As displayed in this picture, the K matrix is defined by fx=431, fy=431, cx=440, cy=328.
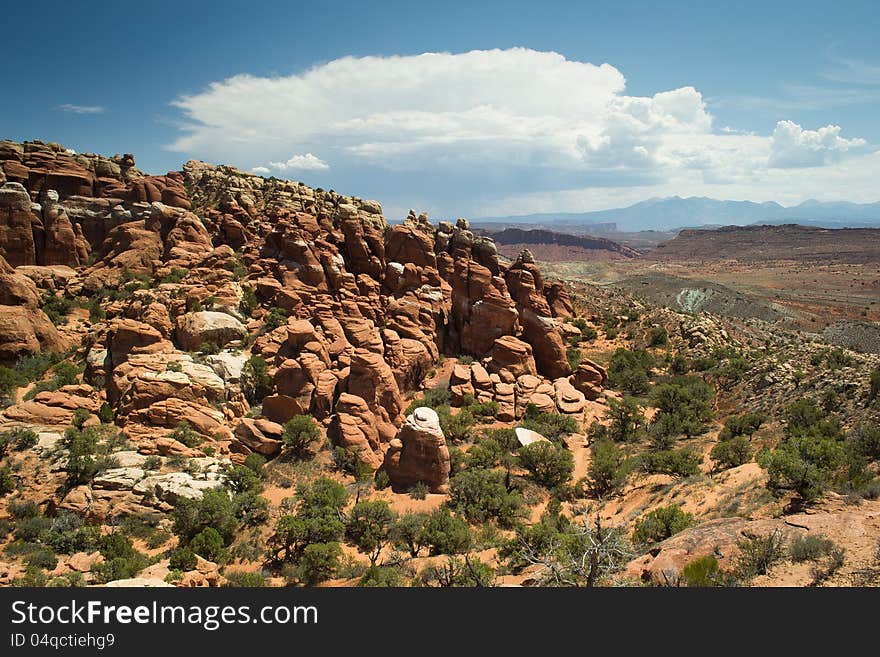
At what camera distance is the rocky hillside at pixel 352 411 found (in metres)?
15.3

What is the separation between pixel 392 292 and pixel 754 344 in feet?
148

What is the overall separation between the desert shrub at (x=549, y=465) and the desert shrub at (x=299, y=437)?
41.1ft

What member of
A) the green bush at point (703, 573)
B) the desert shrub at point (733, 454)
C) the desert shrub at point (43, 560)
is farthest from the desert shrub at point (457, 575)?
the desert shrub at point (733, 454)

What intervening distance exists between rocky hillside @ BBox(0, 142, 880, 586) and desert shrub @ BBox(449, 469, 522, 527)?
0.11 m

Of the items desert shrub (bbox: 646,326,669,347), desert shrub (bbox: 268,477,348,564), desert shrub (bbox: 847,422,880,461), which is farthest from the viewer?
desert shrub (bbox: 646,326,669,347)

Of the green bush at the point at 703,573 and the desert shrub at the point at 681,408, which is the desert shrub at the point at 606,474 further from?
the green bush at the point at 703,573

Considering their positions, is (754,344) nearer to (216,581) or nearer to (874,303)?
(216,581)

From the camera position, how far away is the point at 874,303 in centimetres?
9575

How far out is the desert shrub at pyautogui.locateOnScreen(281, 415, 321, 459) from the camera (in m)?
24.9

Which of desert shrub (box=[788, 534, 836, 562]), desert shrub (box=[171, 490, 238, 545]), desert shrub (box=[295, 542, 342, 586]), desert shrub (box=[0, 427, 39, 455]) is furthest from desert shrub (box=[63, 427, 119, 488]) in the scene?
desert shrub (box=[788, 534, 836, 562])

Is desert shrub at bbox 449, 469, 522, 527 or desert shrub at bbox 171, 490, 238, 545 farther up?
desert shrub at bbox 171, 490, 238, 545

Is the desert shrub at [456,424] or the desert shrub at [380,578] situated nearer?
the desert shrub at [380,578]

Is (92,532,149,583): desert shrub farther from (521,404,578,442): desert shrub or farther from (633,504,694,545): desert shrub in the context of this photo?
(521,404,578,442): desert shrub

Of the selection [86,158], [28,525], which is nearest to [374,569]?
[28,525]
